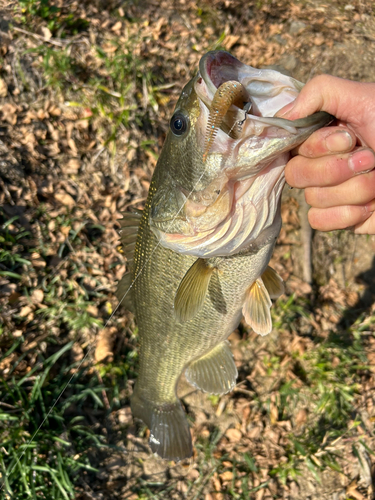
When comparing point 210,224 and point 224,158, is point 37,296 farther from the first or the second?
point 224,158

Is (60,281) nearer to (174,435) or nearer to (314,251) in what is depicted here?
(174,435)

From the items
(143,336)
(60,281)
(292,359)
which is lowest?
Answer: (292,359)

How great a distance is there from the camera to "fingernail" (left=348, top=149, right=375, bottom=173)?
1.53 meters

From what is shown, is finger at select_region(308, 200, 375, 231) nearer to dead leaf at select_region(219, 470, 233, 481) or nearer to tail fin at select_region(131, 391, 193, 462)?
tail fin at select_region(131, 391, 193, 462)

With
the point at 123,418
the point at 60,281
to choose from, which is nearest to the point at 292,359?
the point at 123,418

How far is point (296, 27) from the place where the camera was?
461cm

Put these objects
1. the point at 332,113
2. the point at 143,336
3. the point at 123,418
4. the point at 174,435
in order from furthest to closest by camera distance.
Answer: the point at 123,418
the point at 174,435
the point at 143,336
the point at 332,113

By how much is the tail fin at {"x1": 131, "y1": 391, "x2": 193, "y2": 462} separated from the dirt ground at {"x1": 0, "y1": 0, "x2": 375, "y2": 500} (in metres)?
0.74

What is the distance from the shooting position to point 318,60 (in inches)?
170

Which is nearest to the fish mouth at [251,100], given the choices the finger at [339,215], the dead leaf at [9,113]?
the finger at [339,215]

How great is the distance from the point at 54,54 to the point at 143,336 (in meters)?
2.86

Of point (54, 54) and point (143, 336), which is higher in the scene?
point (54, 54)

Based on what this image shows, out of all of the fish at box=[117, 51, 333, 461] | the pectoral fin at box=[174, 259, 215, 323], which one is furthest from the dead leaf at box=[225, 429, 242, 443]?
the pectoral fin at box=[174, 259, 215, 323]

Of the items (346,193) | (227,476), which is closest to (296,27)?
(346,193)
